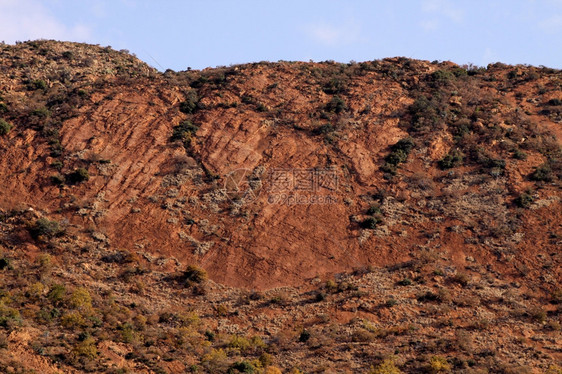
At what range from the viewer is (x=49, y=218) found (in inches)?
1566

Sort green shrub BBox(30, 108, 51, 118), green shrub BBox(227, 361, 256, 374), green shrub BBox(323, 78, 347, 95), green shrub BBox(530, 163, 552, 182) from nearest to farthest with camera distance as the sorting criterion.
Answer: green shrub BBox(227, 361, 256, 374) < green shrub BBox(530, 163, 552, 182) < green shrub BBox(30, 108, 51, 118) < green shrub BBox(323, 78, 347, 95)

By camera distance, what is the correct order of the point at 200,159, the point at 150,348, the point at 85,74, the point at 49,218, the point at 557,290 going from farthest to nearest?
the point at 85,74 < the point at 200,159 < the point at 49,218 < the point at 557,290 < the point at 150,348

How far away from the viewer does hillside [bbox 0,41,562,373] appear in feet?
106

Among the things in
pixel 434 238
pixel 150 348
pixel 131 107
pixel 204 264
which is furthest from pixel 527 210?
pixel 131 107

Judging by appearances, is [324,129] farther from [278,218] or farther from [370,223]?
[370,223]

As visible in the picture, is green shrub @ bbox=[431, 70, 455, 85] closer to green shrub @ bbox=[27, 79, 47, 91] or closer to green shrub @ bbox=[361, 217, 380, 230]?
green shrub @ bbox=[361, 217, 380, 230]

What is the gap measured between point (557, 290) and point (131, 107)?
31.1 meters

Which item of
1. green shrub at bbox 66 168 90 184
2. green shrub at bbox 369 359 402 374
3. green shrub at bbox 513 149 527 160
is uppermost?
green shrub at bbox 513 149 527 160

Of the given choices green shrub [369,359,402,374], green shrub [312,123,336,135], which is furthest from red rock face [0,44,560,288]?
green shrub [369,359,402,374]

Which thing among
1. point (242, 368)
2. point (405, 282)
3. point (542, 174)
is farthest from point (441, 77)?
point (242, 368)

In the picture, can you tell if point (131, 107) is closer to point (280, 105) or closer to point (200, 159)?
point (200, 159)

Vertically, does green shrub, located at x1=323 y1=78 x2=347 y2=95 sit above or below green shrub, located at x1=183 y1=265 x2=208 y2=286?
above

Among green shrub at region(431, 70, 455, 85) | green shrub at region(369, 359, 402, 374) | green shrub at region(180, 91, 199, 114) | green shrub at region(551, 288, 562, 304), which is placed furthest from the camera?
green shrub at region(431, 70, 455, 85)

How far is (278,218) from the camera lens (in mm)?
41875
